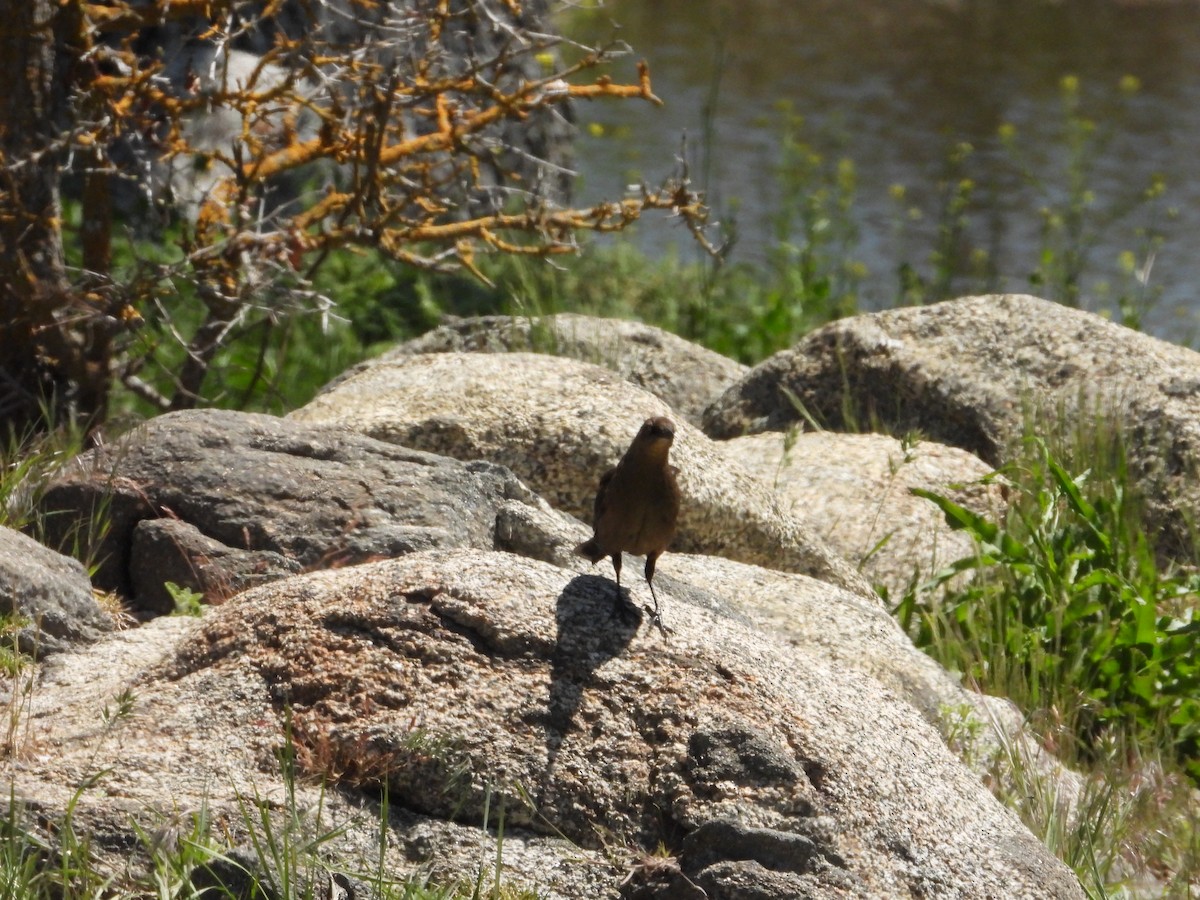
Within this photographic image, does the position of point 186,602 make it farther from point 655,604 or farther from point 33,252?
point 33,252

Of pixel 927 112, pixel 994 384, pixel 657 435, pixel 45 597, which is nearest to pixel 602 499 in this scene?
pixel 657 435

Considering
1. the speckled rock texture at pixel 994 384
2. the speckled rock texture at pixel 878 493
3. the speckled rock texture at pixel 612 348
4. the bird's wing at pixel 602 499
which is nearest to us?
the bird's wing at pixel 602 499

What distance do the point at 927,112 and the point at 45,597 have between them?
14814mm

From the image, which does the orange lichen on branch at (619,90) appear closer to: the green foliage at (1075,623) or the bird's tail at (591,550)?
the green foliage at (1075,623)

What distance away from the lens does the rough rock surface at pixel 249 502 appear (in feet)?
13.6

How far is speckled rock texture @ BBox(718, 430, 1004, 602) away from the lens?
5695mm

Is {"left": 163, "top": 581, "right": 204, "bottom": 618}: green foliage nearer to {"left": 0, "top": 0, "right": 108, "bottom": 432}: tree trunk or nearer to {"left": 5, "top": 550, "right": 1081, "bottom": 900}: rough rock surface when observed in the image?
{"left": 5, "top": 550, "right": 1081, "bottom": 900}: rough rock surface

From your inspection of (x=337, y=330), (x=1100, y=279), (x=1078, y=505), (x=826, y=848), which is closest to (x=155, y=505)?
(x=826, y=848)

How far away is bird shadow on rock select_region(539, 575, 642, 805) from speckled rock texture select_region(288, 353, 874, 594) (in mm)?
1487

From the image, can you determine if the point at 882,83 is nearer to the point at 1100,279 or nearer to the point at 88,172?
the point at 1100,279

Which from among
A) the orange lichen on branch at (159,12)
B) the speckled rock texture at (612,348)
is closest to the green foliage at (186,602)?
the orange lichen on branch at (159,12)

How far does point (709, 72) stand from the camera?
706 inches

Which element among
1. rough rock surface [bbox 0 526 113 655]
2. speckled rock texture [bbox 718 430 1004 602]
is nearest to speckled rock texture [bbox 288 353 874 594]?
speckled rock texture [bbox 718 430 1004 602]

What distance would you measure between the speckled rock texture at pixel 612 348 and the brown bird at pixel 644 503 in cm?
329
